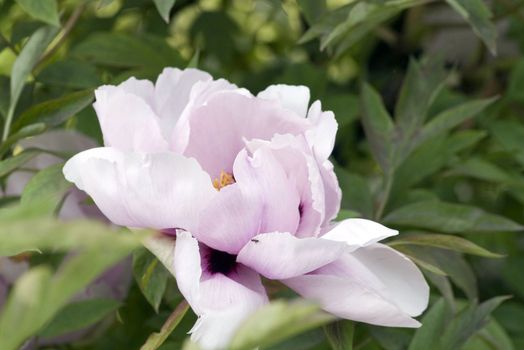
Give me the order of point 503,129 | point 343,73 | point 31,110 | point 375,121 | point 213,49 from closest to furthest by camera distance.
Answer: point 31,110
point 375,121
point 503,129
point 213,49
point 343,73

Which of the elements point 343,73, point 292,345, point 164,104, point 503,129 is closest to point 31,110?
point 164,104

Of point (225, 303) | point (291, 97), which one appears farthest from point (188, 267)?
point (291, 97)

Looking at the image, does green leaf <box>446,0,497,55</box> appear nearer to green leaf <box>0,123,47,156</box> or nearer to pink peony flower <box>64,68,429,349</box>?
pink peony flower <box>64,68,429,349</box>

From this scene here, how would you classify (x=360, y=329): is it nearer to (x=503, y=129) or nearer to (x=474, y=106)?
(x=474, y=106)

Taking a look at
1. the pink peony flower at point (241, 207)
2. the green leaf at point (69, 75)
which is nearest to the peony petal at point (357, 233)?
the pink peony flower at point (241, 207)

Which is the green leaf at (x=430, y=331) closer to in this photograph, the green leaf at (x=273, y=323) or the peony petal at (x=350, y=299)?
the peony petal at (x=350, y=299)

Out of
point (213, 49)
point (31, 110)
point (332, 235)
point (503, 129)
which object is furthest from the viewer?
point (213, 49)
